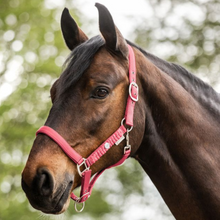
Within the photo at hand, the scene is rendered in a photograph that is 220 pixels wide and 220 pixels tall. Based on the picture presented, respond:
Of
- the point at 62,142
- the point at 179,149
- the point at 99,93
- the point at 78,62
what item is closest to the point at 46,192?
the point at 62,142

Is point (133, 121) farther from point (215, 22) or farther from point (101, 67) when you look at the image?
point (215, 22)

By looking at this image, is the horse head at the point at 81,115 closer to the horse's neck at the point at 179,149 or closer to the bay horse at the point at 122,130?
the bay horse at the point at 122,130

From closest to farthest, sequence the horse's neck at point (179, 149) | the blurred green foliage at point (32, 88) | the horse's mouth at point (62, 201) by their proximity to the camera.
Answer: the horse's mouth at point (62, 201), the horse's neck at point (179, 149), the blurred green foliage at point (32, 88)

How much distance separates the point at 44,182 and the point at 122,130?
2.59ft

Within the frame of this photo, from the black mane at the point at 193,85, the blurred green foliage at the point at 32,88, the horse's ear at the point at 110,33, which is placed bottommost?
the blurred green foliage at the point at 32,88

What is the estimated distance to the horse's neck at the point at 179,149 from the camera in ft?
11.4

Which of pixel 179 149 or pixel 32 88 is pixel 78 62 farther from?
pixel 32 88

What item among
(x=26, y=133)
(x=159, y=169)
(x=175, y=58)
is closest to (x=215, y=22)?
(x=175, y=58)

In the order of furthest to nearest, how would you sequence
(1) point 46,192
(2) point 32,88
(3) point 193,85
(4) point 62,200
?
(2) point 32,88 < (3) point 193,85 < (4) point 62,200 < (1) point 46,192

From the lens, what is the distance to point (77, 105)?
10.7 feet

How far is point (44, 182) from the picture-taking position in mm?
2979

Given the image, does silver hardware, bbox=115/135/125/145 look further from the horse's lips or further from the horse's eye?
the horse's lips

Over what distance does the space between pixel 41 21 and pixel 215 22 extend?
25.1 feet

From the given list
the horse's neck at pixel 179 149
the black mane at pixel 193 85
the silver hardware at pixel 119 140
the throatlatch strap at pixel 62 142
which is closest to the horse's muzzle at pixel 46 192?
the throatlatch strap at pixel 62 142
